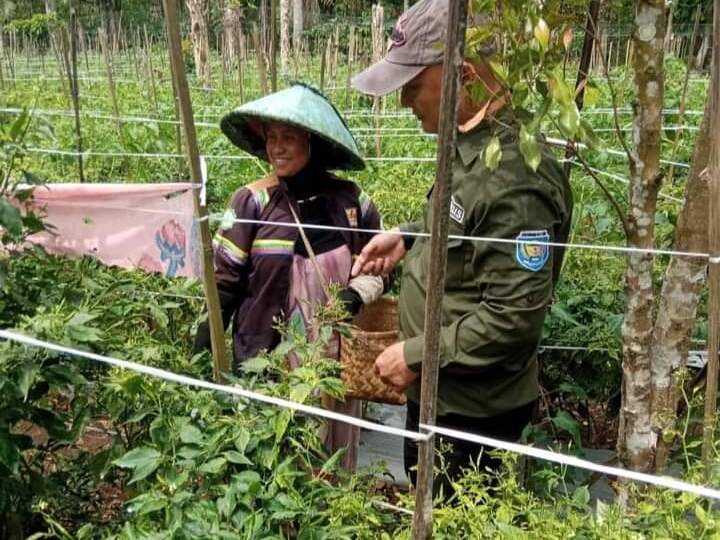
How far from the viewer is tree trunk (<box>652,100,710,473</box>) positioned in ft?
4.88

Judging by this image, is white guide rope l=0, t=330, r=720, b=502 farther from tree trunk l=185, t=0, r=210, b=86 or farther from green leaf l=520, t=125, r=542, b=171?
tree trunk l=185, t=0, r=210, b=86

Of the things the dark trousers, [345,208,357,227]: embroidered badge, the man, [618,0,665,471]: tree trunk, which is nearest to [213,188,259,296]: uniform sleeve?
[345,208,357,227]: embroidered badge

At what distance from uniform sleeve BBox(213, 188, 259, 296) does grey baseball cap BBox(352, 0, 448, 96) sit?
1.68 feet

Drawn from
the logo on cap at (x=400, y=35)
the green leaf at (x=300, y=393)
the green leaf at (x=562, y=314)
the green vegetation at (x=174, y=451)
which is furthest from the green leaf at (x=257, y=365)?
the green leaf at (x=562, y=314)

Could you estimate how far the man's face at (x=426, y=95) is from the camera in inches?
63.2

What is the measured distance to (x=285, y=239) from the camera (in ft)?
6.65

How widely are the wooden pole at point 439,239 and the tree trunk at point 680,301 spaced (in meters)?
0.56

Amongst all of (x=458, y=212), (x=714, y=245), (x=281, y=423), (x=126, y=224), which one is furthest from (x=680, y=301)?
(x=126, y=224)

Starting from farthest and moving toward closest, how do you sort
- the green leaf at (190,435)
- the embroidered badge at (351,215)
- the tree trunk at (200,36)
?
1. the tree trunk at (200,36)
2. the embroidered badge at (351,215)
3. the green leaf at (190,435)

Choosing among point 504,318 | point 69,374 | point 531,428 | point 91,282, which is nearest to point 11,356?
point 69,374

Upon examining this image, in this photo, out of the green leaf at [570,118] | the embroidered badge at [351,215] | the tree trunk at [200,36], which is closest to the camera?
the green leaf at [570,118]

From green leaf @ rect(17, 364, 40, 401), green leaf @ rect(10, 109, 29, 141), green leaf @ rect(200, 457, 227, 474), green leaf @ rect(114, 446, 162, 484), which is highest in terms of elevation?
green leaf @ rect(10, 109, 29, 141)

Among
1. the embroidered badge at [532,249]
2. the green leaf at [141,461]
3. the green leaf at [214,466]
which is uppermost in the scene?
the embroidered badge at [532,249]

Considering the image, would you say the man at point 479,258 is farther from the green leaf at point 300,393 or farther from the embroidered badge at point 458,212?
the green leaf at point 300,393
